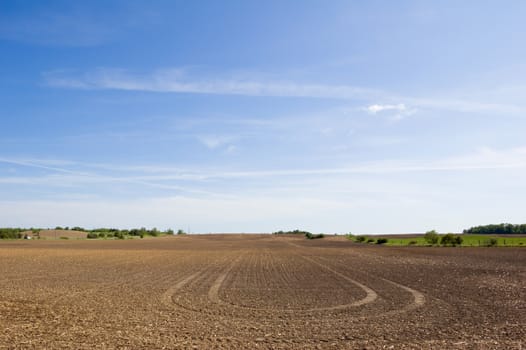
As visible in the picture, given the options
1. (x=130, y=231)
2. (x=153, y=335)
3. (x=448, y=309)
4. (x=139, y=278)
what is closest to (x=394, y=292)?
(x=448, y=309)

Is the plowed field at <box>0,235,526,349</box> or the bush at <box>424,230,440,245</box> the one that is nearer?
the plowed field at <box>0,235,526,349</box>

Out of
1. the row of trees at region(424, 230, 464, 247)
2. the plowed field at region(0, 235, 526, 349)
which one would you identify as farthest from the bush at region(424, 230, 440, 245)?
the plowed field at region(0, 235, 526, 349)

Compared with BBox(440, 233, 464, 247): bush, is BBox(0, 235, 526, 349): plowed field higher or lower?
lower

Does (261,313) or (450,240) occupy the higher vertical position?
(450,240)

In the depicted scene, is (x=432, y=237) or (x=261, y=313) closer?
(x=261, y=313)

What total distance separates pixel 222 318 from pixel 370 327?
461 cm

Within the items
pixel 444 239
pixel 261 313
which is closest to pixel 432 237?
pixel 444 239

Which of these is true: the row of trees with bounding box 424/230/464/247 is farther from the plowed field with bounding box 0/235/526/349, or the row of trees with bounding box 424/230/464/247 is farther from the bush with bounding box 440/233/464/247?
the plowed field with bounding box 0/235/526/349

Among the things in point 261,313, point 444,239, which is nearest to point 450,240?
point 444,239

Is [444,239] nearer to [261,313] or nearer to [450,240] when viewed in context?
[450,240]

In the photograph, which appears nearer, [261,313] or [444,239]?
[261,313]

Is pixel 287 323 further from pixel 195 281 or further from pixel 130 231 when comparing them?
pixel 130 231

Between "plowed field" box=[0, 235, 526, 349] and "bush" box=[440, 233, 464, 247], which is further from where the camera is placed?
"bush" box=[440, 233, 464, 247]

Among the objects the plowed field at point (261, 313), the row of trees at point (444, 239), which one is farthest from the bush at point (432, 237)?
the plowed field at point (261, 313)
